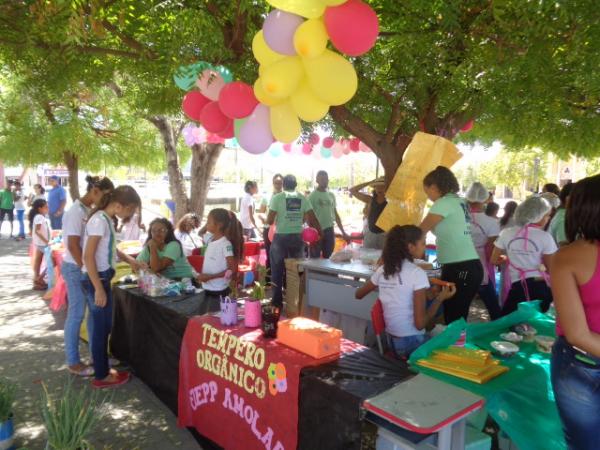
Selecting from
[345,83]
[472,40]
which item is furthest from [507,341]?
[472,40]

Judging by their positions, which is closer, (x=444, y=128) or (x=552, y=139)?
(x=444, y=128)

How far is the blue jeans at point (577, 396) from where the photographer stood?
5.34ft

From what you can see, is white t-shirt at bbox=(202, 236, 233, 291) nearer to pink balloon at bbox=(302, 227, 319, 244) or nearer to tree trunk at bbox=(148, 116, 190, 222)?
pink balloon at bbox=(302, 227, 319, 244)

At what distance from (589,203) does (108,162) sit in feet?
39.2

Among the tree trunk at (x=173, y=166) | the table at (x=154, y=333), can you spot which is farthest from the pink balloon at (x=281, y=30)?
the tree trunk at (x=173, y=166)

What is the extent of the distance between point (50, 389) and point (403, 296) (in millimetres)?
2890

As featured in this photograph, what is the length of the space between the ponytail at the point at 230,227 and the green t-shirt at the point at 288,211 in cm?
185

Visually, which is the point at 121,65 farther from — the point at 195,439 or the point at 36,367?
the point at 195,439

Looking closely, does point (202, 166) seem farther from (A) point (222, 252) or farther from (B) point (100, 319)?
(B) point (100, 319)

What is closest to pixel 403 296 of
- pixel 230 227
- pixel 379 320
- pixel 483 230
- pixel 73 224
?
pixel 379 320

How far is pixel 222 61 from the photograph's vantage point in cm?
389

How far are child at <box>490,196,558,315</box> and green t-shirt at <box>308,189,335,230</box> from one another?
10.7 ft

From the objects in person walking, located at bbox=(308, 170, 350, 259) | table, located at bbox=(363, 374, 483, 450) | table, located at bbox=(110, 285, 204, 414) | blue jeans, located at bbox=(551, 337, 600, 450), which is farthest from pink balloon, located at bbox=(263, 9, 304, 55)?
person walking, located at bbox=(308, 170, 350, 259)

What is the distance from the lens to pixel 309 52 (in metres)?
2.83
